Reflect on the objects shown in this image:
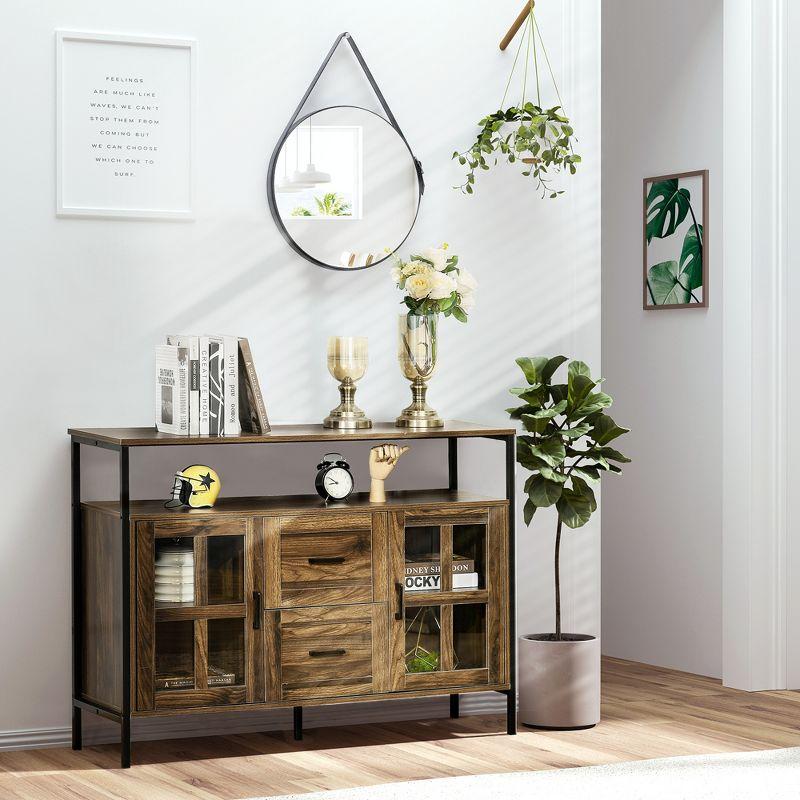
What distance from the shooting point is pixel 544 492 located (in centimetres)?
365

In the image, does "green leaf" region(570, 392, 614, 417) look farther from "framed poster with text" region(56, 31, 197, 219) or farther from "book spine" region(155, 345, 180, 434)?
"framed poster with text" region(56, 31, 197, 219)

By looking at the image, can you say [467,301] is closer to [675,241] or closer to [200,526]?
[200,526]

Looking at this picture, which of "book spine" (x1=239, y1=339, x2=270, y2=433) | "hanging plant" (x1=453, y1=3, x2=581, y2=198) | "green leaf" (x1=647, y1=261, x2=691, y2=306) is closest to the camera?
"book spine" (x1=239, y1=339, x2=270, y2=433)

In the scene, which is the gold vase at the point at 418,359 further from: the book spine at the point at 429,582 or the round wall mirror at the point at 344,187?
the book spine at the point at 429,582

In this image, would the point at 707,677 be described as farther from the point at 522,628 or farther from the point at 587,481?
the point at 587,481

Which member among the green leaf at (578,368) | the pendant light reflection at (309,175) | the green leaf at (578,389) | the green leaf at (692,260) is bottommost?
the green leaf at (578,389)

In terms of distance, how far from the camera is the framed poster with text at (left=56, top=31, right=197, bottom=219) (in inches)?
139

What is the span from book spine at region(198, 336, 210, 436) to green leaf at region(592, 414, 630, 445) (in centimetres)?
111

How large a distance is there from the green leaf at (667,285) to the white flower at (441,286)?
1.32 meters

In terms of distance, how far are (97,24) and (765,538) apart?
104 inches

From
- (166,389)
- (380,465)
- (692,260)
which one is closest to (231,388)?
(166,389)

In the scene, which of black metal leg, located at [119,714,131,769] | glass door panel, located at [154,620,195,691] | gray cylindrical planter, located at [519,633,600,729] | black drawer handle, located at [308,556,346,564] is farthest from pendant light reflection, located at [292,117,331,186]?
black metal leg, located at [119,714,131,769]

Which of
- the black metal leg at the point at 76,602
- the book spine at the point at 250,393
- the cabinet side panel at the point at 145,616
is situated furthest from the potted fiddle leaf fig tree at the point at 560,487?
the black metal leg at the point at 76,602

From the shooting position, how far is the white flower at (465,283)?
3672 millimetres
